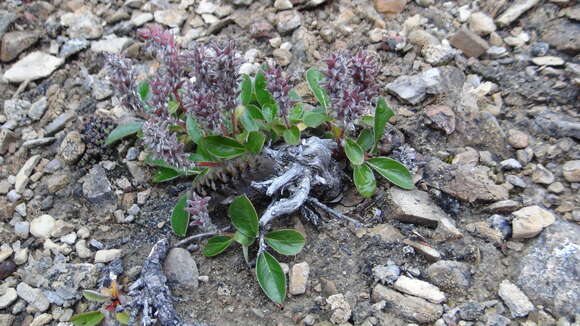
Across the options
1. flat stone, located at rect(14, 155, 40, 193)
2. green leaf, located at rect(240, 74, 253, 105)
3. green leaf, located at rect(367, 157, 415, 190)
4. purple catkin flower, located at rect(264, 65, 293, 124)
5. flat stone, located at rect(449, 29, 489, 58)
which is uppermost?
purple catkin flower, located at rect(264, 65, 293, 124)

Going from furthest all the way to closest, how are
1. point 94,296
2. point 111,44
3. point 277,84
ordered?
1. point 111,44
2. point 277,84
3. point 94,296

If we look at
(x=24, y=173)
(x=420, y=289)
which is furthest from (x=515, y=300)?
(x=24, y=173)

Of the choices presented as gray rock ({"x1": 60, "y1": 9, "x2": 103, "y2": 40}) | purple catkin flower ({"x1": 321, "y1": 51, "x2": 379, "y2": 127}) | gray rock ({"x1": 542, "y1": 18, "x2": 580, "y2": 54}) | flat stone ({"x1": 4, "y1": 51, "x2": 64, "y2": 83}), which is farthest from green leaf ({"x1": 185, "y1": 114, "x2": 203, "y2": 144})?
gray rock ({"x1": 542, "y1": 18, "x2": 580, "y2": 54})

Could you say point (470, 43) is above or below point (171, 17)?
above

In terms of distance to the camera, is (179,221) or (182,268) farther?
(179,221)

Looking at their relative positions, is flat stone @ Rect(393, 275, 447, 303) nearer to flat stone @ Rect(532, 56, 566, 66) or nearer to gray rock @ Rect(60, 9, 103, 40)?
flat stone @ Rect(532, 56, 566, 66)

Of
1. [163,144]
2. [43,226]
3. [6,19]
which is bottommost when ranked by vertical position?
[43,226]

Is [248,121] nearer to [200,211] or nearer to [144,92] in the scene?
[200,211]
